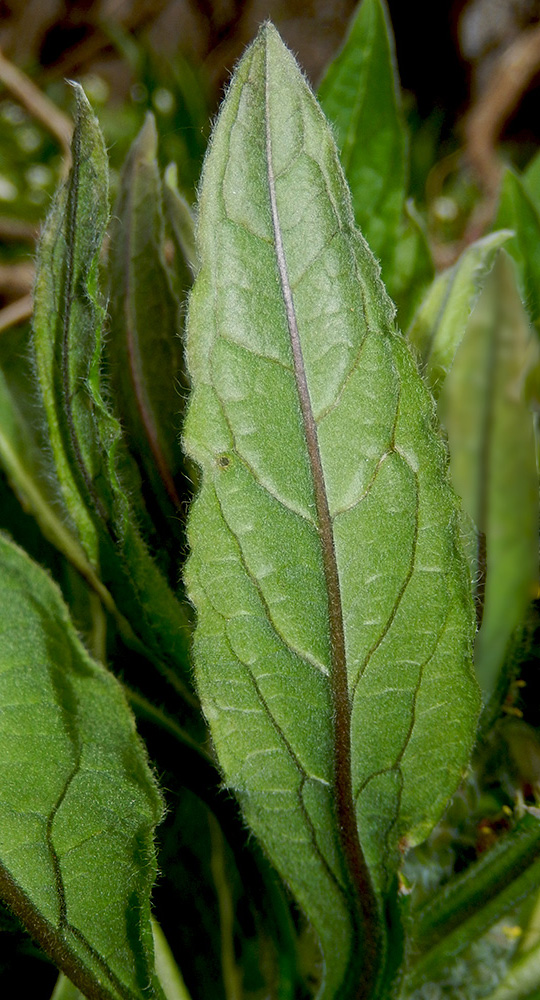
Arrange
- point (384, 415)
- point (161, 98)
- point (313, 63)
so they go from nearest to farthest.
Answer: point (384, 415) → point (161, 98) → point (313, 63)

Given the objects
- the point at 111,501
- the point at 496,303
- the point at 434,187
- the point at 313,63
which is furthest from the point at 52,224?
the point at 313,63

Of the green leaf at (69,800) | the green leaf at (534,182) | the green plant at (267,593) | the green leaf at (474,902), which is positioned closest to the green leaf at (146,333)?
the green plant at (267,593)

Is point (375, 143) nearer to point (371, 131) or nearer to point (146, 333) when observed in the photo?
point (371, 131)

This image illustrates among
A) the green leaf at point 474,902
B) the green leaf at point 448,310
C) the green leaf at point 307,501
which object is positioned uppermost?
the green leaf at point 448,310

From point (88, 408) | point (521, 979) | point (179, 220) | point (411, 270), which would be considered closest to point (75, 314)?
point (88, 408)

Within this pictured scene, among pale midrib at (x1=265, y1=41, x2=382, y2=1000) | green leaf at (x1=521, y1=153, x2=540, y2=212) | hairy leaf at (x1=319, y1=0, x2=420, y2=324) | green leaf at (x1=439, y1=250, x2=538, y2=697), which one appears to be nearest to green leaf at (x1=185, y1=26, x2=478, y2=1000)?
pale midrib at (x1=265, y1=41, x2=382, y2=1000)

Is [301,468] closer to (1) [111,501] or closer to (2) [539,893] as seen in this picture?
(1) [111,501]

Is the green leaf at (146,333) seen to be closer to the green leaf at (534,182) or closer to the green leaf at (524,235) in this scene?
the green leaf at (524,235)
